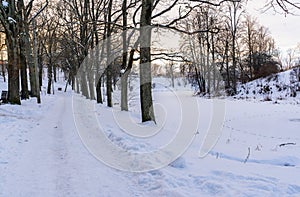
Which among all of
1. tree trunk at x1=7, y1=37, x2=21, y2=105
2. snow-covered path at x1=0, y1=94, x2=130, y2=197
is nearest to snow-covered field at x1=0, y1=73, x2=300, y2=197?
snow-covered path at x1=0, y1=94, x2=130, y2=197

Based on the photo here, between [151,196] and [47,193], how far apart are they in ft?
5.05

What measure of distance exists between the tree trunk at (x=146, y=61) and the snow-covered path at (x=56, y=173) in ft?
13.2

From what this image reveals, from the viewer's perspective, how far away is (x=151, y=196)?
433 cm

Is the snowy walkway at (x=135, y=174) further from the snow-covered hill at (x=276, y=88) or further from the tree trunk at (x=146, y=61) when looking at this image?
the snow-covered hill at (x=276, y=88)

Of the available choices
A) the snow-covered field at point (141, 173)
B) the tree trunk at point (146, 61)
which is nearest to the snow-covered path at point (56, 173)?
the snow-covered field at point (141, 173)

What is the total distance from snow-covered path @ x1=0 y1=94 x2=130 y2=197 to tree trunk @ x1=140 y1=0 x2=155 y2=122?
13.2 feet

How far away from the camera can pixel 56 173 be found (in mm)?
5387

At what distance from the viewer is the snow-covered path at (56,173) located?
4.58m

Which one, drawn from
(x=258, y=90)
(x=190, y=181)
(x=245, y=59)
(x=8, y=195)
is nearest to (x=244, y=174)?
(x=190, y=181)

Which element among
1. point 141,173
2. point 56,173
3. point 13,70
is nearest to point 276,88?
point 13,70

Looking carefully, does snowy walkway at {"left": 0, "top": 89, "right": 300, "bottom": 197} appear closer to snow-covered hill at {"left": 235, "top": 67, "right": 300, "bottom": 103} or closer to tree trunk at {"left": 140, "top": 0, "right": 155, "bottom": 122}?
tree trunk at {"left": 140, "top": 0, "right": 155, "bottom": 122}

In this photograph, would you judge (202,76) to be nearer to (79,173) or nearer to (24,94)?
(24,94)

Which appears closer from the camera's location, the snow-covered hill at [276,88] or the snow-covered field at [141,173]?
the snow-covered field at [141,173]

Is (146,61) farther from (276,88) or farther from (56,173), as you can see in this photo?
(276,88)
